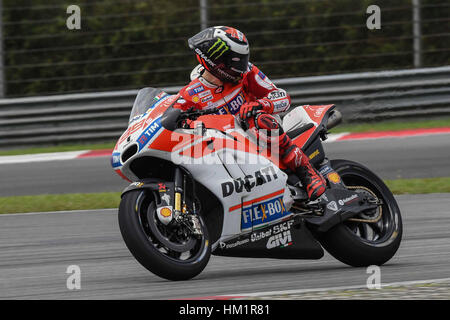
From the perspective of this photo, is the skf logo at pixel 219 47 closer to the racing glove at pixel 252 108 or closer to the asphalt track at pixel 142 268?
the racing glove at pixel 252 108

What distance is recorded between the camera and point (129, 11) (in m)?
14.9

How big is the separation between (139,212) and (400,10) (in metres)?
10.1

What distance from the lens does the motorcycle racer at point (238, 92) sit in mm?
6062

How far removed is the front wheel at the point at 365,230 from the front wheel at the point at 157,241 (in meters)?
0.99

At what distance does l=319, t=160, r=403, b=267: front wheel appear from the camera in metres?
6.35

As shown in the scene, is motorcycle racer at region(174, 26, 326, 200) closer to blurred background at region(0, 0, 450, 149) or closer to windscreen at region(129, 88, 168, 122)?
windscreen at region(129, 88, 168, 122)

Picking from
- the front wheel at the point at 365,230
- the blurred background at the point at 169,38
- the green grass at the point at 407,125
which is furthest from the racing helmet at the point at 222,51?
the blurred background at the point at 169,38

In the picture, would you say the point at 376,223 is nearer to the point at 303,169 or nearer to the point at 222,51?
the point at 303,169

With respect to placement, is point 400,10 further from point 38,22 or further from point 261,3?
point 38,22

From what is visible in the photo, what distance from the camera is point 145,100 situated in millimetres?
6254

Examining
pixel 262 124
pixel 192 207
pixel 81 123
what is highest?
pixel 262 124

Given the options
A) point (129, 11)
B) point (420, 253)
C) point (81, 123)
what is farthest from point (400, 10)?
point (420, 253)

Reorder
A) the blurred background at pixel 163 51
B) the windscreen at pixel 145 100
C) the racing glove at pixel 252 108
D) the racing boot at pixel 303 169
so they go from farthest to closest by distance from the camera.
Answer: the blurred background at pixel 163 51
the racing boot at pixel 303 169
the windscreen at pixel 145 100
the racing glove at pixel 252 108

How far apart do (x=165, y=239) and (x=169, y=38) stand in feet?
31.7
